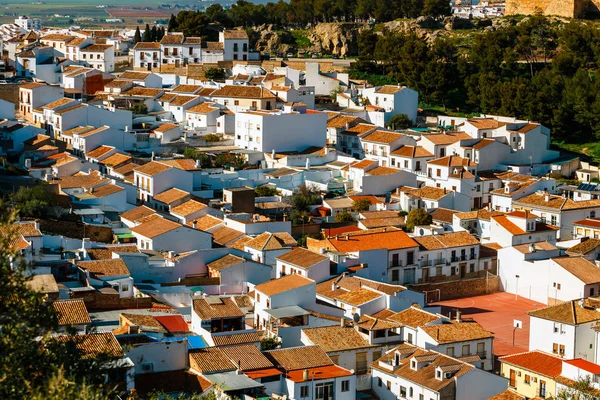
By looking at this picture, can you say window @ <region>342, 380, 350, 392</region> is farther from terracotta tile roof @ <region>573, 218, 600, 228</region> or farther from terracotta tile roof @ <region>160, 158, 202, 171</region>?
terracotta tile roof @ <region>160, 158, 202, 171</region>

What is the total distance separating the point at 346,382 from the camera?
19.8m

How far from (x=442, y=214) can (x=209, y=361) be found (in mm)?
14976

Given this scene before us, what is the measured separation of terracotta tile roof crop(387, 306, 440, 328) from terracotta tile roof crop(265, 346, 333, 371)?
107 inches

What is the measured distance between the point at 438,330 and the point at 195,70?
1122 inches

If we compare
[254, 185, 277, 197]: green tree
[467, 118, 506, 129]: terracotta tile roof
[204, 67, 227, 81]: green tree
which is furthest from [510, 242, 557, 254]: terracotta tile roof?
[204, 67, 227, 81]: green tree

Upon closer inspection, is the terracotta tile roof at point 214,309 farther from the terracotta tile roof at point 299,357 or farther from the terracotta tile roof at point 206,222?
the terracotta tile roof at point 206,222

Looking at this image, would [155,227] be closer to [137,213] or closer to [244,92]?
[137,213]

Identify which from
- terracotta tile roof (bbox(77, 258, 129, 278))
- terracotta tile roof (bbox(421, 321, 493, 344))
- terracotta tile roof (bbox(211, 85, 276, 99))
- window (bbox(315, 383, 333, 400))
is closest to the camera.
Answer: window (bbox(315, 383, 333, 400))

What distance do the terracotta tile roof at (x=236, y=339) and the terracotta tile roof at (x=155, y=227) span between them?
6.73m

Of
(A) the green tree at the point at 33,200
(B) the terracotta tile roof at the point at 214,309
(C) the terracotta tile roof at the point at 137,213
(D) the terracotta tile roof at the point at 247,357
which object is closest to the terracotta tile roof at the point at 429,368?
(D) the terracotta tile roof at the point at 247,357

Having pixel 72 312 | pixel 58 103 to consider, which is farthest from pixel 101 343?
pixel 58 103

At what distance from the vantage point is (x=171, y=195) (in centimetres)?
3194

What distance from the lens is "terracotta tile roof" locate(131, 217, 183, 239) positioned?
26958 mm

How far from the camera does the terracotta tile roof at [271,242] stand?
27.0m
